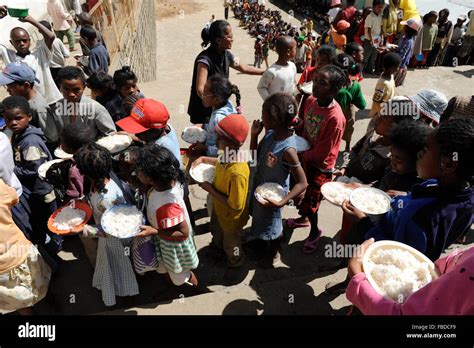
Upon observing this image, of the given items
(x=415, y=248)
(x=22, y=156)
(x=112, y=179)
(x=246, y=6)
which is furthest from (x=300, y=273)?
(x=246, y=6)

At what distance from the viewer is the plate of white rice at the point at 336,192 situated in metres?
2.80

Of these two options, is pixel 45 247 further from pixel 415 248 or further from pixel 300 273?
pixel 415 248

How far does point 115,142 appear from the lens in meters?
3.23

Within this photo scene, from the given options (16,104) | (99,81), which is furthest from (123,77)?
(16,104)

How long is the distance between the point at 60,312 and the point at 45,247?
70 centimetres

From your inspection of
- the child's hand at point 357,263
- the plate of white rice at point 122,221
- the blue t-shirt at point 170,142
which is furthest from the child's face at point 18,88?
the child's hand at point 357,263

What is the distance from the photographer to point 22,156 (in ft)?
9.72

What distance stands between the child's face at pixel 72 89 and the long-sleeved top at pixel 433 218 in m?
3.19

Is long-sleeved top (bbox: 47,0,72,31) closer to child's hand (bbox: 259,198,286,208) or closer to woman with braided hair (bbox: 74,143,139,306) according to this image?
woman with braided hair (bbox: 74,143,139,306)

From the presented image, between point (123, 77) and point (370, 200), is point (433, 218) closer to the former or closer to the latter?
point (370, 200)

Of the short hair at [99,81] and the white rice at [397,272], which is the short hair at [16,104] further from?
the white rice at [397,272]

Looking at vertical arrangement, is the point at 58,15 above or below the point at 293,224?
above

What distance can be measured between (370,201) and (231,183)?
44.0 inches

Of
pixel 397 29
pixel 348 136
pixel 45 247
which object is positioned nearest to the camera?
pixel 45 247
